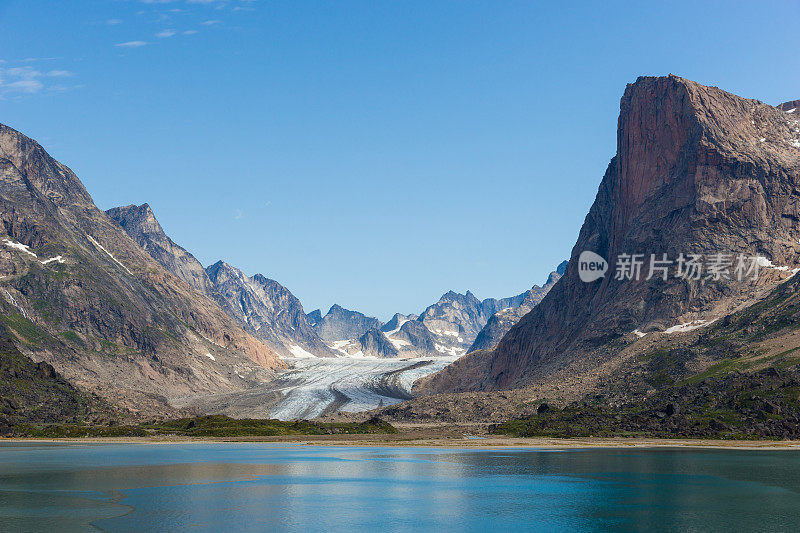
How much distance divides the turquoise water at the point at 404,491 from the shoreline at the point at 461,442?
24.1 feet

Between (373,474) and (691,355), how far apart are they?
97.8 m

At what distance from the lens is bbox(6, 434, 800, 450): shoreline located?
4368 inches

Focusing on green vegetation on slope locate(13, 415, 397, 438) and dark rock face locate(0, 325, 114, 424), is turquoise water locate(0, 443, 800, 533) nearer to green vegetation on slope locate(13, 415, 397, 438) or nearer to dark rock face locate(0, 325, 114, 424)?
green vegetation on slope locate(13, 415, 397, 438)

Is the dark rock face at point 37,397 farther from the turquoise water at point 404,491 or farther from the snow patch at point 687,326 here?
the snow patch at point 687,326

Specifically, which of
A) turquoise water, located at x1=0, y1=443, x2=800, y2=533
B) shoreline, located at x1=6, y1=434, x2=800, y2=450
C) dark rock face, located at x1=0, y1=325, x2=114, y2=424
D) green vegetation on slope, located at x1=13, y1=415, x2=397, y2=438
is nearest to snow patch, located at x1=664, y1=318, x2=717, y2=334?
shoreline, located at x1=6, y1=434, x2=800, y2=450

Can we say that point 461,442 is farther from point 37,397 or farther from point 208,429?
point 37,397

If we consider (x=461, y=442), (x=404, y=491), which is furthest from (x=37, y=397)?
(x=404, y=491)

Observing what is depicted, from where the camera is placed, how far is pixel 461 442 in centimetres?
12781

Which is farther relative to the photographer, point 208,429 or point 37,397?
point 208,429

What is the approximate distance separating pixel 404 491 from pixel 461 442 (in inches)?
2363

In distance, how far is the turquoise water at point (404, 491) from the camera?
52.5 meters

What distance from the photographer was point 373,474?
84.6 m

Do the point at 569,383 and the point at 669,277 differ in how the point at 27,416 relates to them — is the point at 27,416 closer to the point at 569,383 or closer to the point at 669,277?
the point at 569,383

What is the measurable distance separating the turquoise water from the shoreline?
7.36m
